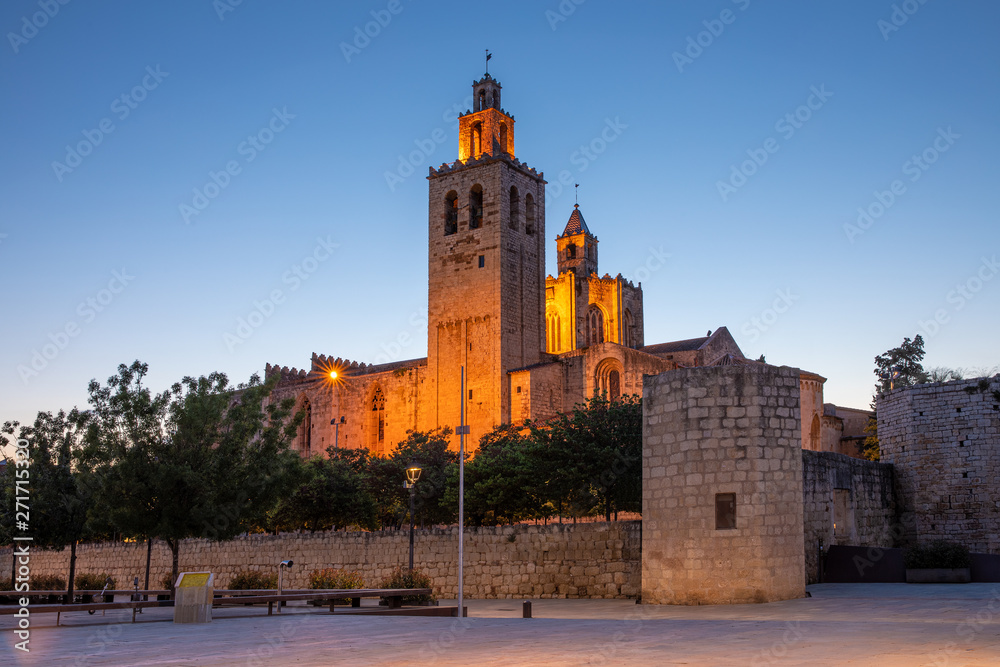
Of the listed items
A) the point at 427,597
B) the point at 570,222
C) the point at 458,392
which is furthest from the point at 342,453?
the point at 570,222

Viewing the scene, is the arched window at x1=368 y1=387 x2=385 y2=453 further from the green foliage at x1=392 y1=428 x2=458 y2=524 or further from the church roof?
the church roof

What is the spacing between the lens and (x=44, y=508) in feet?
78.1

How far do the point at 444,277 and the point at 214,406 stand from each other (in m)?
32.1

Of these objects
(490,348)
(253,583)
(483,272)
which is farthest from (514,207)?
(253,583)

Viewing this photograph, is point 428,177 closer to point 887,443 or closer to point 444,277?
point 444,277

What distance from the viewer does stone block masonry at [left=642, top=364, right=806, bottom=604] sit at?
53.7 feet

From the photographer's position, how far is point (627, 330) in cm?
7631

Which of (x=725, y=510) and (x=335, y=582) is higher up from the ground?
(x=725, y=510)

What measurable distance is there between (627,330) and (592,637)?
65805 mm

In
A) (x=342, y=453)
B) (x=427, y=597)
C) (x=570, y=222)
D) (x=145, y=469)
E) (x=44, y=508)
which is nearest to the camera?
(x=427, y=597)

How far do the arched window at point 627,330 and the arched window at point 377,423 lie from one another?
2463 cm

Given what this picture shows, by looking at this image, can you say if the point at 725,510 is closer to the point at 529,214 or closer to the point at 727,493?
the point at 727,493

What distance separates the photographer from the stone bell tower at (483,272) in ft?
169

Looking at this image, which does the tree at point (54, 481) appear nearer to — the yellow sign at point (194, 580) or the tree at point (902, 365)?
the yellow sign at point (194, 580)
